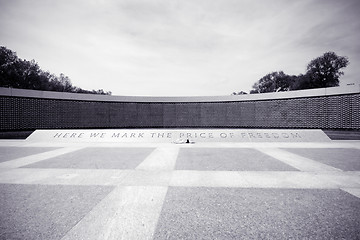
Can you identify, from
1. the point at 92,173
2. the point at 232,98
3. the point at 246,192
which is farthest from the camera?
the point at 232,98

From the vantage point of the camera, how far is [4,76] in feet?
130

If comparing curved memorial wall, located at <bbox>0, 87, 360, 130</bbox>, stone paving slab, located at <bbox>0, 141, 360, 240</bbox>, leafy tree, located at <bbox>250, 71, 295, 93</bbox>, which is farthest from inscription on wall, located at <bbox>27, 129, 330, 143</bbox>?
leafy tree, located at <bbox>250, 71, 295, 93</bbox>

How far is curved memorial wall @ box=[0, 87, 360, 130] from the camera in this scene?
17.3m

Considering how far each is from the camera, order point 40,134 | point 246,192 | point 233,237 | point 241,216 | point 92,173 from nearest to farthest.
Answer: point 233,237
point 241,216
point 246,192
point 92,173
point 40,134

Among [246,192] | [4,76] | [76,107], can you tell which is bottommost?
[246,192]

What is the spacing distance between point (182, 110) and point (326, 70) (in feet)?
157

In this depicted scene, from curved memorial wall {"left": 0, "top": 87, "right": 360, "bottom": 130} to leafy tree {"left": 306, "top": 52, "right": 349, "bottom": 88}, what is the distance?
1516 inches

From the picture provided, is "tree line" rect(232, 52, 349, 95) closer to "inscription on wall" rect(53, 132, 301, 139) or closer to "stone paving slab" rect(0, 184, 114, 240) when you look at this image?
"inscription on wall" rect(53, 132, 301, 139)

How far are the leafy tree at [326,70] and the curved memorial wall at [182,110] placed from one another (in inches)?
1516

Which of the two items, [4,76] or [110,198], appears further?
[4,76]

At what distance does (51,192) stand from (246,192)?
4.78m

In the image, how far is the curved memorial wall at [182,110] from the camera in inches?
680

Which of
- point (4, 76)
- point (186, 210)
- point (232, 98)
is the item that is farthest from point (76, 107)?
point (4, 76)

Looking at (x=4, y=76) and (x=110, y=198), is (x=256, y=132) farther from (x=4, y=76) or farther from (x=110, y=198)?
(x=4, y=76)
